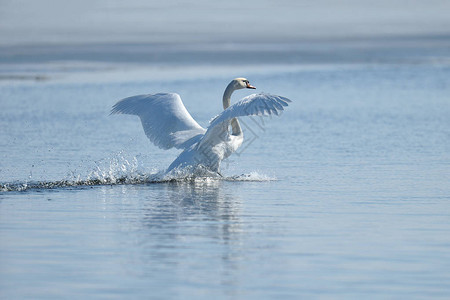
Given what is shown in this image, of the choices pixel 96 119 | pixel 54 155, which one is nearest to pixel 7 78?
pixel 96 119

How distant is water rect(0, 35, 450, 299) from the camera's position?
20.8ft

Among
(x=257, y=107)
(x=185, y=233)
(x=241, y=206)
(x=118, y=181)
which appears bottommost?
(x=185, y=233)

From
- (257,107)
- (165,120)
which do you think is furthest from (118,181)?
(257,107)

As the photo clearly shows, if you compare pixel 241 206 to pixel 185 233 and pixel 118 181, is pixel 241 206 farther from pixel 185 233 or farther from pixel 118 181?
pixel 118 181

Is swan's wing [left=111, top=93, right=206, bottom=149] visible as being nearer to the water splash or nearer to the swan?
the swan

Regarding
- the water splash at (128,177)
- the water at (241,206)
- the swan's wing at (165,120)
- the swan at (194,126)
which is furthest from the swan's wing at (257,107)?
the swan's wing at (165,120)

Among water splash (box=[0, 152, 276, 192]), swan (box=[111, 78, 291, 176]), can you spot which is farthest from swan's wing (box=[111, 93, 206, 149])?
water splash (box=[0, 152, 276, 192])

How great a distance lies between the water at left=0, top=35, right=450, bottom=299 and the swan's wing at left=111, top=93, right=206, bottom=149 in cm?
46

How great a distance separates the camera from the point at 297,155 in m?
13.0

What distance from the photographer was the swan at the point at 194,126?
33.8ft

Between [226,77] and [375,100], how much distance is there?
24.6 ft

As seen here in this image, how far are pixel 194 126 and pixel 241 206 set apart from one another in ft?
9.58

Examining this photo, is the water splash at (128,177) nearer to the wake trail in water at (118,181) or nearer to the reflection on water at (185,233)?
the wake trail in water at (118,181)

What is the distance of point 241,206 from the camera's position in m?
9.19
